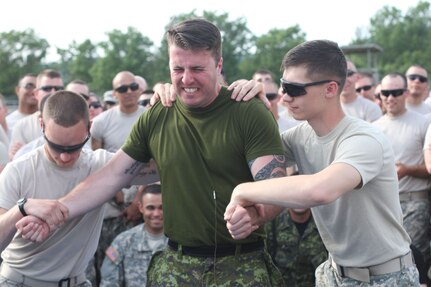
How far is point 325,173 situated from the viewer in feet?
11.0

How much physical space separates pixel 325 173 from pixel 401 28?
261ft

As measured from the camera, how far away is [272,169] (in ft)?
12.2

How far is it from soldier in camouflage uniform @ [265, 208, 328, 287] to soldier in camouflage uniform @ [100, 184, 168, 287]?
1.22 metres

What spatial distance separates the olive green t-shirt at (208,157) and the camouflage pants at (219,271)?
4.3 inches

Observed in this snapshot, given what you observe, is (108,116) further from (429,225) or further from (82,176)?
(429,225)

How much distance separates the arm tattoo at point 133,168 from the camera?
4.34 metres

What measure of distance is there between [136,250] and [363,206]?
364 centimetres

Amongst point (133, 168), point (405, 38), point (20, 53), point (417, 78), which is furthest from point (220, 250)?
point (405, 38)

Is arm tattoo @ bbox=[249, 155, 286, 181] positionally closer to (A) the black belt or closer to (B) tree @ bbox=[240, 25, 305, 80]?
(A) the black belt

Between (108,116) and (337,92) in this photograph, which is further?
(108,116)

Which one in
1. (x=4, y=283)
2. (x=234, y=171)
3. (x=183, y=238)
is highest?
(x=234, y=171)

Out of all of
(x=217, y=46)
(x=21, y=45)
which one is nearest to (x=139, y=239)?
(x=217, y=46)

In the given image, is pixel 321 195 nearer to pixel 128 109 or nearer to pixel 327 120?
pixel 327 120

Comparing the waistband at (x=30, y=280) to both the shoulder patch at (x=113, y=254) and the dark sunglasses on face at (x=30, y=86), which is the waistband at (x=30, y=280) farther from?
the dark sunglasses on face at (x=30, y=86)
